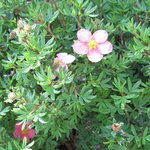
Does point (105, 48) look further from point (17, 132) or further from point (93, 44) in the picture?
point (17, 132)

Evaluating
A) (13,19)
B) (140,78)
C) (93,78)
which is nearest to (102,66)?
(93,78)

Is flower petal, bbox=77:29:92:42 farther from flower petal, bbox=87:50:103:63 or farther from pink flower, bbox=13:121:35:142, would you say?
pink flower, bbox=13:121:35:142

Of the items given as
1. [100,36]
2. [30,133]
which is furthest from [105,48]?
[30,133]

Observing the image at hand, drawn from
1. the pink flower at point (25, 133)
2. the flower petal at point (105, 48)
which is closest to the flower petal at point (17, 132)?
the pink flower at point (25, 133)

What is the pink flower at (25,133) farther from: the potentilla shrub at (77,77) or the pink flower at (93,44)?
the pink flower at (93,44)

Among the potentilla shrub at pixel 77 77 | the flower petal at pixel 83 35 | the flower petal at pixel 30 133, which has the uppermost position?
the flower petal at pixel 83 35
